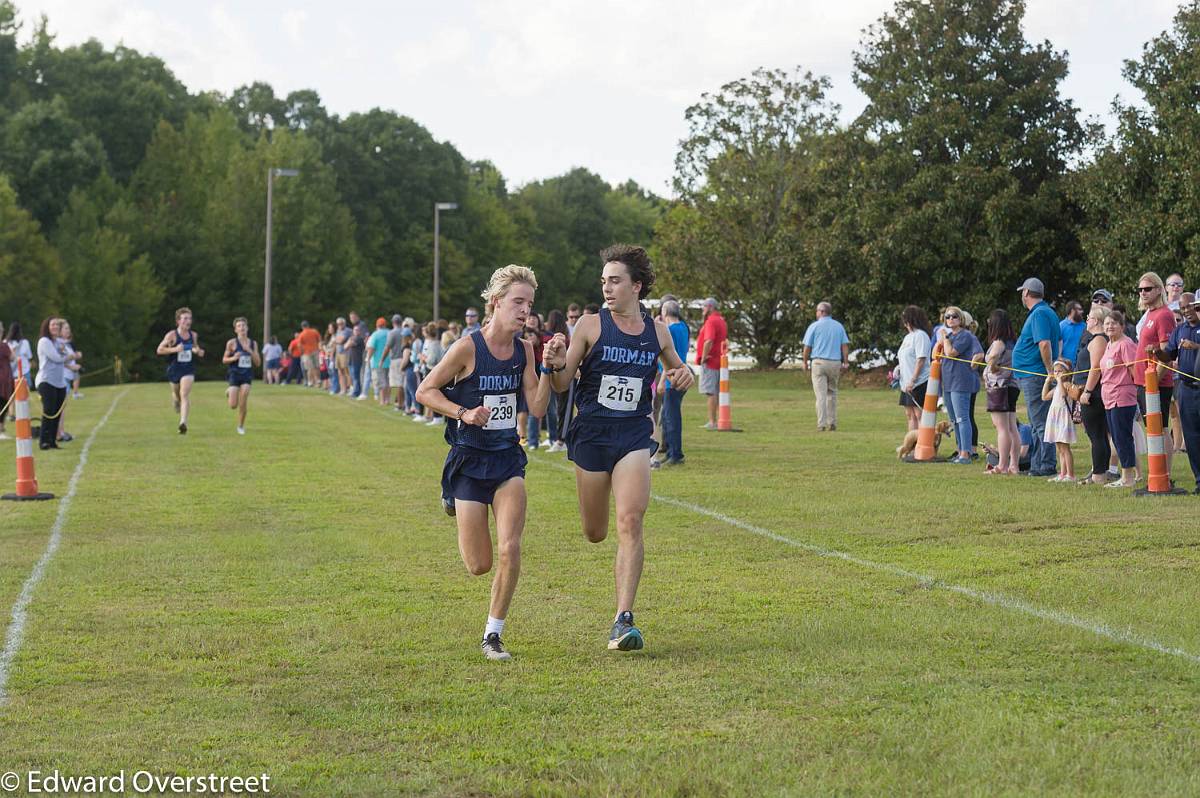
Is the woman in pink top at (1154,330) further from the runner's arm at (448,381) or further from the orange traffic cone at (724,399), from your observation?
the orange traffic cone at (724,399)

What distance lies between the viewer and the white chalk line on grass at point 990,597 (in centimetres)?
763

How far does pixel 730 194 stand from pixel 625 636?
1935 inches

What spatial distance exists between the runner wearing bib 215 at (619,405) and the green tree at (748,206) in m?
44.2

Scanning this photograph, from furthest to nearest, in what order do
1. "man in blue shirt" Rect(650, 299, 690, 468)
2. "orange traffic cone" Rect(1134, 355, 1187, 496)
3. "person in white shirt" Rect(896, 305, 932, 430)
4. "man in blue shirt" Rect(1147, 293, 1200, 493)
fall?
1. "person in white shirt" Rect(896, 305, 932, 430)
2. "man in blue shirt" Rect(650, 299, 690, 468)
3. "orange traffic cone" Rect(1134, 355, 1187, 496)
4. "man in blue shirt" Rect(1147, 293, 1200, 493)

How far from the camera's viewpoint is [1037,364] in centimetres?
1691

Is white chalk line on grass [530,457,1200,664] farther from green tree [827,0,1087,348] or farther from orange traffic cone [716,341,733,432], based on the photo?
green tree [827,0,1087,348]

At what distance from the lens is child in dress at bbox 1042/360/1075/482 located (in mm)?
15734

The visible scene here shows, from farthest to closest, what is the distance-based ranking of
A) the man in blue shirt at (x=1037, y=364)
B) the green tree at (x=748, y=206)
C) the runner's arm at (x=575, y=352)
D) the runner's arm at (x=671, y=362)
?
the green tree at (x=748, y=206) → the man in blue shirt at (x=1037, y=364) → the runner's arm at (x=671, y=362) → the runner's arm at (x=575, y=352)

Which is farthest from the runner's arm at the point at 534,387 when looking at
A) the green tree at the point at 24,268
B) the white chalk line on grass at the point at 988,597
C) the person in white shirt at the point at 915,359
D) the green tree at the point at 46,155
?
the green tree at the point at 46,155

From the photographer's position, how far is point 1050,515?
13.1m

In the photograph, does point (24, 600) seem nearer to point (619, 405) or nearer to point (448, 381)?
point (448, 381)

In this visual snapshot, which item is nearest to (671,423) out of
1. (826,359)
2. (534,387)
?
(826,359)

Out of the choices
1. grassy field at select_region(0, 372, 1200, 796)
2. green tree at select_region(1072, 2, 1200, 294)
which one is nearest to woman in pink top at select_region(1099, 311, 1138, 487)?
grassy field at select_region(0, 372, 1200, 796)

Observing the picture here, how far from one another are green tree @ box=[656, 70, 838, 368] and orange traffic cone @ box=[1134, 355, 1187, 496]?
37150 millimetres
